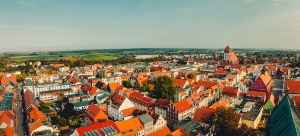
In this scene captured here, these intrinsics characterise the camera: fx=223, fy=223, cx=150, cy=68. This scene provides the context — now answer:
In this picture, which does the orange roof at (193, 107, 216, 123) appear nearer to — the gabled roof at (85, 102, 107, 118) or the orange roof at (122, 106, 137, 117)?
the orange roof at (122, 106, 137, 117)

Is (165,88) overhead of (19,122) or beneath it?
overhead

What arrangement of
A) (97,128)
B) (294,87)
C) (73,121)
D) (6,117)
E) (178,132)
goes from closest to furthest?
1. (97,128)
2. (178,132)
3. (6,117)
4. (73,121)
5. (294,87)

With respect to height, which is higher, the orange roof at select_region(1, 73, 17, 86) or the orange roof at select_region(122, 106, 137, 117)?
the orange roof at select_region(1, 73, 17, 86)

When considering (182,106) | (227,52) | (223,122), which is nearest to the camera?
(223,122)

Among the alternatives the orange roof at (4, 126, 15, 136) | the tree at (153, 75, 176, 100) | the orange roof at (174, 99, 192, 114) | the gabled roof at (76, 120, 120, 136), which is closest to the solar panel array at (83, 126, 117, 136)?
the gabled roof at (76, 120, 120, 136)

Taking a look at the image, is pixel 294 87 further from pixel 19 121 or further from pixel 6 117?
pixel 6 117

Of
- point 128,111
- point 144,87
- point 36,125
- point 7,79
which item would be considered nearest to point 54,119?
point 36,125

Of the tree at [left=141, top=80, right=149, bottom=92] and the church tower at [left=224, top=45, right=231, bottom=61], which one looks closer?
the tree at [left=141, top=80, right=149, bottom=92]

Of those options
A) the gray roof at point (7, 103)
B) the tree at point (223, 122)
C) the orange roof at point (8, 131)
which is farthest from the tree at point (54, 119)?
the tree at point (223, 122)
